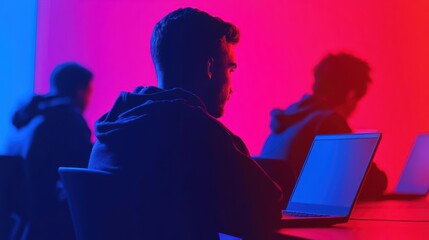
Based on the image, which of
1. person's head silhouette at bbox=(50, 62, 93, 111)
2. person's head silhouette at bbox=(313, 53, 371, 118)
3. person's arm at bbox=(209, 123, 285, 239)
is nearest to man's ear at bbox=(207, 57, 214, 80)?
person's arm at bbox=(209, 123, 285, 239)

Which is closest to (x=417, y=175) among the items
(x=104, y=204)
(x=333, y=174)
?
(x=333, y=174)

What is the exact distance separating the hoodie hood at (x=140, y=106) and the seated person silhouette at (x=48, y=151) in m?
1.93

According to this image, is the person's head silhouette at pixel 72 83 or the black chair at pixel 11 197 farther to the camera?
the person's head silhouette at pixel 72 83

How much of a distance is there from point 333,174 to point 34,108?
234 cm

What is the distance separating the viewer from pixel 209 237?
1.40m

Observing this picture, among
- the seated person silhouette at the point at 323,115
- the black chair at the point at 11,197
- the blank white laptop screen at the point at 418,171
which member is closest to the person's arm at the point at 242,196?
the seated person silhouette at the point at 323,115

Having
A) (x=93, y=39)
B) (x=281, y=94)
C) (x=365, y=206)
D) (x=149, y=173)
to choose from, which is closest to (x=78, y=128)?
(x=93, y=39)

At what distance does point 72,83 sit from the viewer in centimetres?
392

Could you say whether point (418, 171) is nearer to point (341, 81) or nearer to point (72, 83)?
point (341, 81)

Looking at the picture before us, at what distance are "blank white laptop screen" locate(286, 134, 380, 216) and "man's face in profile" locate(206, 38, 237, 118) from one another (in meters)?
0.34

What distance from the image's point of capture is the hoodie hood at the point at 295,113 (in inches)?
121

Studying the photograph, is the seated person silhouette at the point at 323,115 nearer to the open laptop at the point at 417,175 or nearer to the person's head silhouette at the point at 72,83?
the open laptop at the point at 417,175

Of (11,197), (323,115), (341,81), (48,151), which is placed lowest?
(11,197)

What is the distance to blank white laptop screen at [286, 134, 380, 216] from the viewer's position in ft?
5.30
